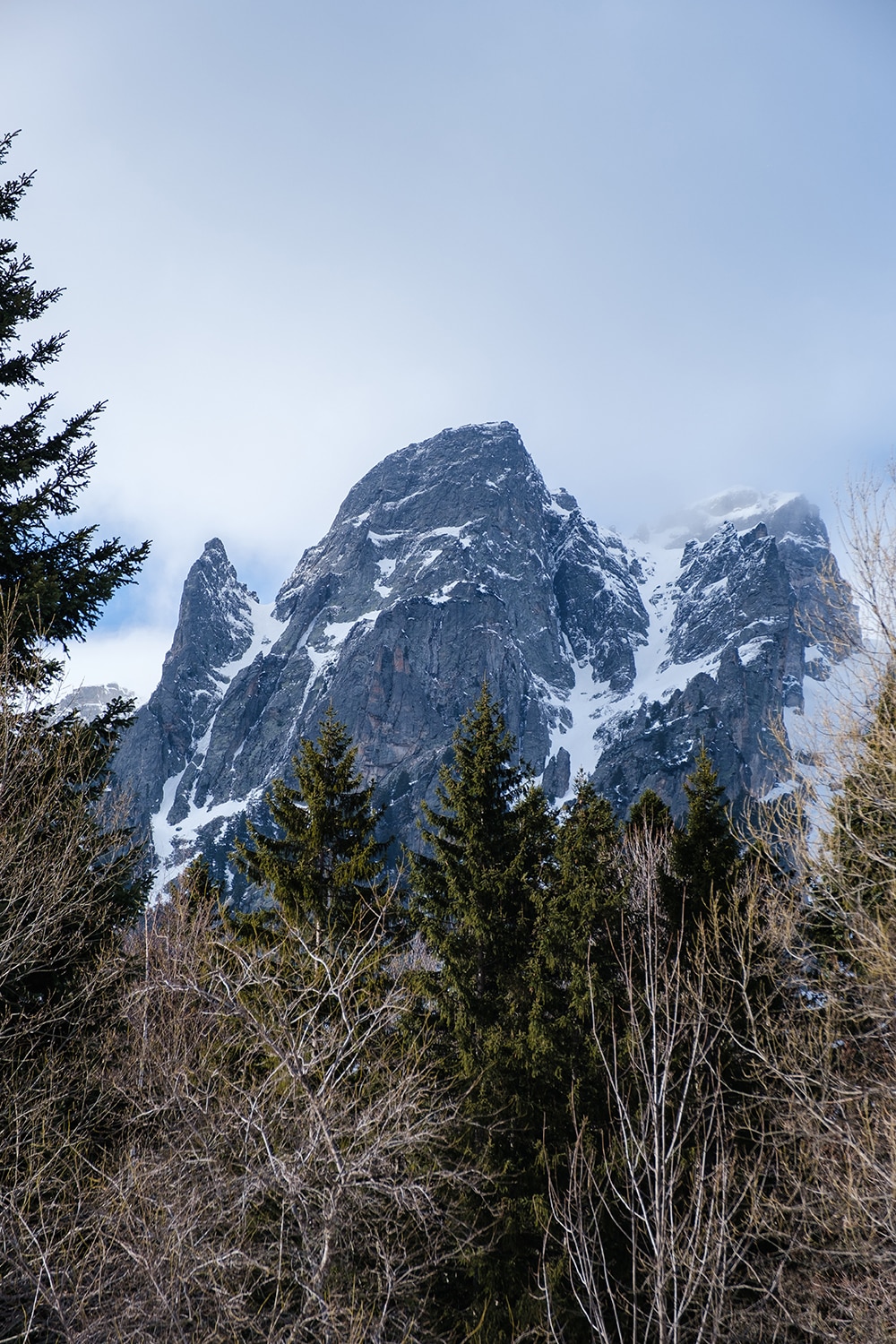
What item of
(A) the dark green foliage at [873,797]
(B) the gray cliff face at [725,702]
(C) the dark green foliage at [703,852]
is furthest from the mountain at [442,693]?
(A) the dark green foliage at [873,797]

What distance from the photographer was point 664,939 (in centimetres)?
1234

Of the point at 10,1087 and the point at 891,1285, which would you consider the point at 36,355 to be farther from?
the point at 891,1285

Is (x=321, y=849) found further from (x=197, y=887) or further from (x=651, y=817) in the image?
(x=651, y=817)

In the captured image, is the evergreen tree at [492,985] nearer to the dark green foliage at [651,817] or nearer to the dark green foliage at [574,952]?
the dark green foliage at [574,952]

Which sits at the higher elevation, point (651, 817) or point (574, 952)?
point (651, 817)

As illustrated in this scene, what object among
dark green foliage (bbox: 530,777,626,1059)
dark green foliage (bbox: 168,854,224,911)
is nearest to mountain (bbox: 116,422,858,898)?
dark green foliage (bbox: 168,854,224,911)

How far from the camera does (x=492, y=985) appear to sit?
12.6 meters

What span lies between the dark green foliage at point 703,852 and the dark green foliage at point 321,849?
220 inches

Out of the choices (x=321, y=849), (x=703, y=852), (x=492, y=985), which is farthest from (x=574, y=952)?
(x=321, y=849)

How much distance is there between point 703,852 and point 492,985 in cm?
466

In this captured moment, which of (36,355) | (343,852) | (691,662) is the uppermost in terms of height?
(691,662)

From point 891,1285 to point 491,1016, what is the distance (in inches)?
246

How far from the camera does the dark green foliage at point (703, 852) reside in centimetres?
1307

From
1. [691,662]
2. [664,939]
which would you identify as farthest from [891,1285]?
[691,662]
